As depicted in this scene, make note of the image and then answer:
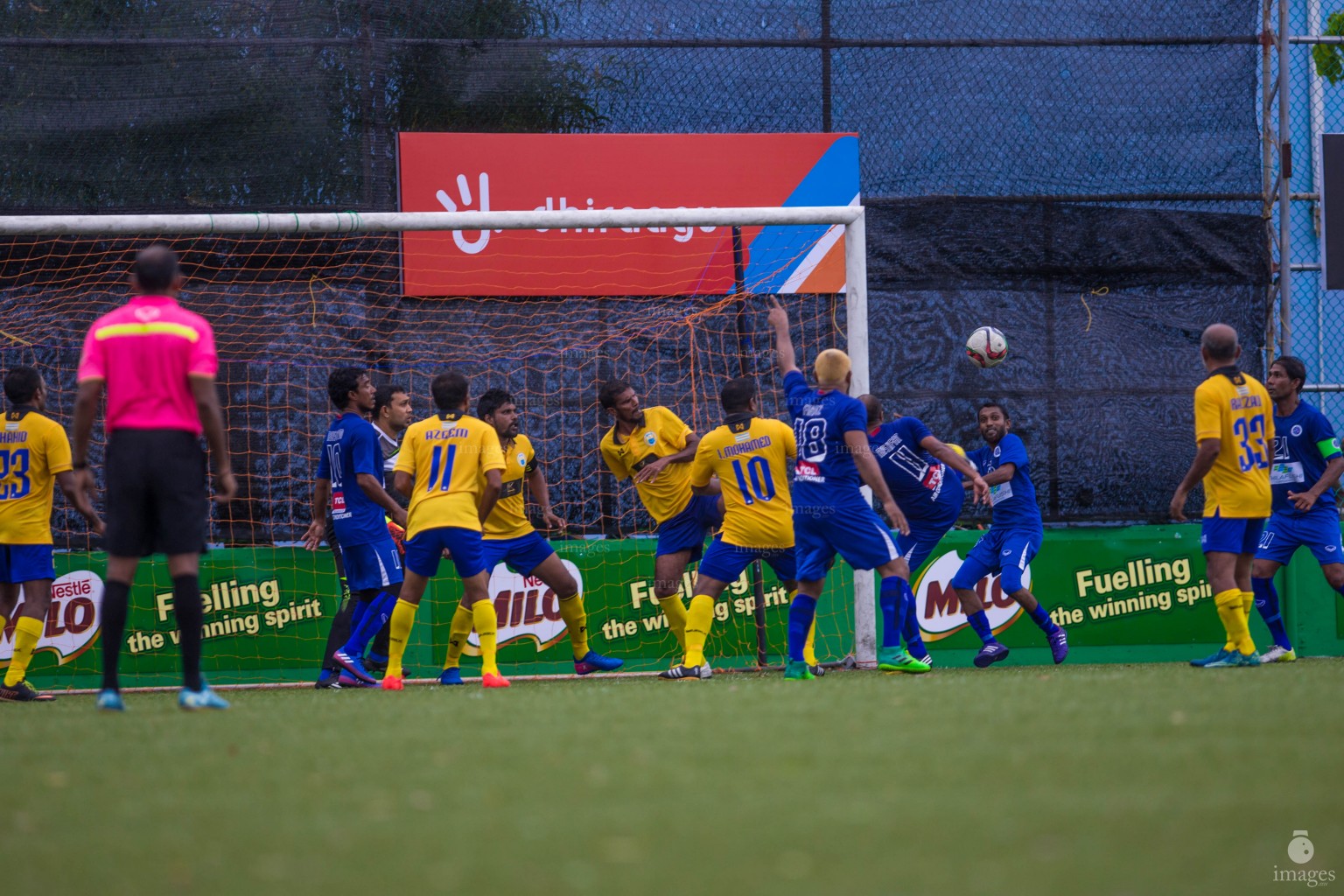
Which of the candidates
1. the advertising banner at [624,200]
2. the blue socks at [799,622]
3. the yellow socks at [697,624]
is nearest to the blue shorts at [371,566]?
the yellow socks at [697,624]

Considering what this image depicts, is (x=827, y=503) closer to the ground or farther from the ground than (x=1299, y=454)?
closer to the ground

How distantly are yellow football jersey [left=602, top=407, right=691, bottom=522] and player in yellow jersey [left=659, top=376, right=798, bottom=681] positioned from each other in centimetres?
105

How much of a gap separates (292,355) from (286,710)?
5.51 meters

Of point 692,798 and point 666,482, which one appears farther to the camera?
point 666,482

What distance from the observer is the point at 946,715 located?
16.9 feet

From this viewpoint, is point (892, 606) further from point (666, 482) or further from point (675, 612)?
point (666, 482)

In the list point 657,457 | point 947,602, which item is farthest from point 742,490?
point 947,602

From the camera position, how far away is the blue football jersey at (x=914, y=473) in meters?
9.20

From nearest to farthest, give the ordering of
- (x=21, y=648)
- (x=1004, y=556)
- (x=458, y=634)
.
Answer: (x=21, y=648) → (x=458, y=634) → (x=1004, y=556)

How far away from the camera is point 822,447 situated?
8172mm

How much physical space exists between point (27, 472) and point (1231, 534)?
7192mm

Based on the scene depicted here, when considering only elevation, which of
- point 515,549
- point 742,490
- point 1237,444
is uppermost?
point 1237,444

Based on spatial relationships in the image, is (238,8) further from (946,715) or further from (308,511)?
(946,715)

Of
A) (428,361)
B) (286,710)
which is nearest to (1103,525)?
(428,361)
